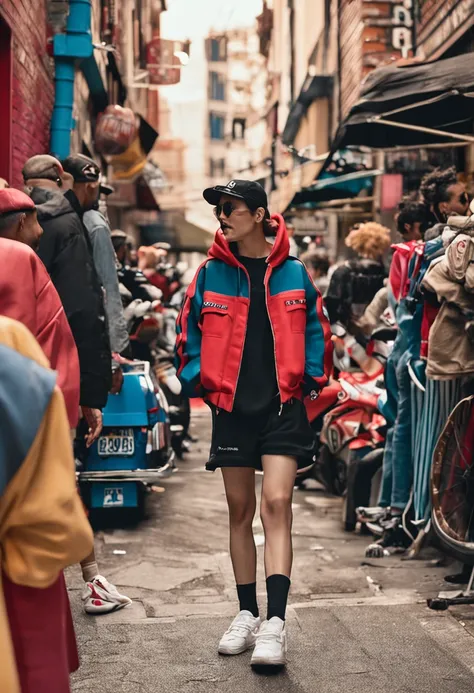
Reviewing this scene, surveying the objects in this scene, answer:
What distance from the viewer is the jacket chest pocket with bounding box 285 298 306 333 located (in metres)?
5.10

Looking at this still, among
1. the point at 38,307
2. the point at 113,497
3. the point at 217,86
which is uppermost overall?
the point at 217,86

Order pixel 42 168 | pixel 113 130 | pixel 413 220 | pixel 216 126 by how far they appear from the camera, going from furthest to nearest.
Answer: pixel 216 126, pixel 113 130, pixel 413 220, pixel 42 168

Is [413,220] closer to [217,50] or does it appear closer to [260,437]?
[260,437]

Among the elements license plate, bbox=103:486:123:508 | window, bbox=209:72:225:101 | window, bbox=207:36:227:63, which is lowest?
license plate, bbox=103:486:123:508

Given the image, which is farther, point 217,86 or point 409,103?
point 217,86

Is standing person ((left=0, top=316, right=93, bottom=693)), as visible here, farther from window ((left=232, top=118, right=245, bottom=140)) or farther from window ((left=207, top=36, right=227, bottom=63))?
window ((left=207, top=36, right=227, bottom=63))

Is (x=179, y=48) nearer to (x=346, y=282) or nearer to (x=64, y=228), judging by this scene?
(x=346, y=282)

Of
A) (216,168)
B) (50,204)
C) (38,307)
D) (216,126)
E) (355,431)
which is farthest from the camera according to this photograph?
(216,126)

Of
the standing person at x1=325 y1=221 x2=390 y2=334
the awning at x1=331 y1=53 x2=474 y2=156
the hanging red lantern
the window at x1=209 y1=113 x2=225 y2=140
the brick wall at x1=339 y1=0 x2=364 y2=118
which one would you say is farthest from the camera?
the window at x1=209 y1=113 x2=225 y2=140

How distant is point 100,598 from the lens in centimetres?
574

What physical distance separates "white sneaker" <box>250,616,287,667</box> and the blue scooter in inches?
125

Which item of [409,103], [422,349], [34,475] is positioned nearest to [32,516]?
[34,475]

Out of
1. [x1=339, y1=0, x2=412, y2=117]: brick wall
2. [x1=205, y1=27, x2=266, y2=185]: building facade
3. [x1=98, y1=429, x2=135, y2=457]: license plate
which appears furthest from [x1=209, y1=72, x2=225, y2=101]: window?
[x1=98, y1=429, x2=135, y2=457]: license plate

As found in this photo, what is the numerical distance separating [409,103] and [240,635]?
14.1 feet
